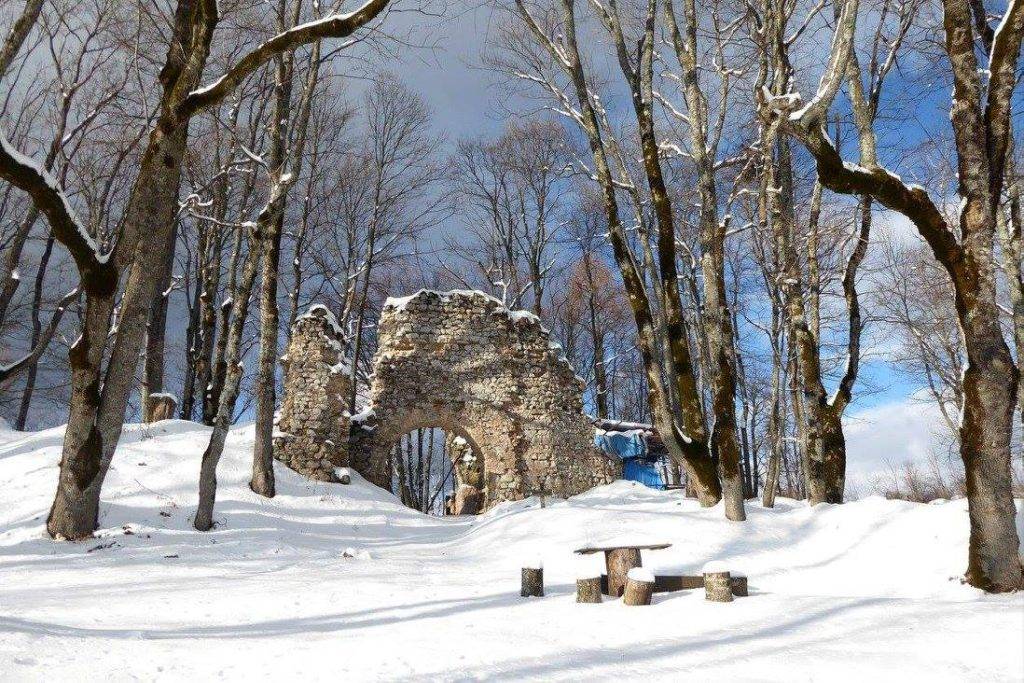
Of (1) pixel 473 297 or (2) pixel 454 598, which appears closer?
(2) pixel 454 598

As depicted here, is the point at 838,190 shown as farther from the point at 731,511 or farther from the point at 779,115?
the point at 731,511

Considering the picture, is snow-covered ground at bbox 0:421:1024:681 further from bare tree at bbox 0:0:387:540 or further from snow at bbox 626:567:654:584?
bare tree at bbox 0:0:387:540

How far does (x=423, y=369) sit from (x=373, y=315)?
961 centimetres

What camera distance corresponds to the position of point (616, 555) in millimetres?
5273

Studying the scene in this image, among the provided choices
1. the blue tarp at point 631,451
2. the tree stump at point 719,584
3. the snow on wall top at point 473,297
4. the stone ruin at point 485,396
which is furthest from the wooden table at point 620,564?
the blue tarp at point 631,451

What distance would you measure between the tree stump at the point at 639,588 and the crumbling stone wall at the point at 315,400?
32.3 ft

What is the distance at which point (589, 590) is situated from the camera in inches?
195

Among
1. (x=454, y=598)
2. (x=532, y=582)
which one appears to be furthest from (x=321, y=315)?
(x=532, y=582)

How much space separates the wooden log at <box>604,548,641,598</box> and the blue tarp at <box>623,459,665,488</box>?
1525 cm

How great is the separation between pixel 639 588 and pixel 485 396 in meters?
11.6

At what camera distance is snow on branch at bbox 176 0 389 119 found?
6.52 meters

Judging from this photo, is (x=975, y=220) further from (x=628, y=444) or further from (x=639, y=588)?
(x=628, y=444)

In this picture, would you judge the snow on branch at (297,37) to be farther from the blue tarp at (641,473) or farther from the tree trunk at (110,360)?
the blue tarp at (641,473)

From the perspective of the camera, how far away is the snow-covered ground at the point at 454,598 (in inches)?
123
